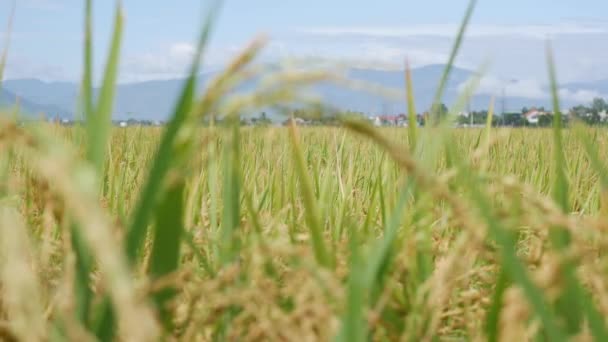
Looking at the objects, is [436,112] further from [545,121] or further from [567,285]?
[545,121]

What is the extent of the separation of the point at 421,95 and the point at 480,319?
17867 centimetres

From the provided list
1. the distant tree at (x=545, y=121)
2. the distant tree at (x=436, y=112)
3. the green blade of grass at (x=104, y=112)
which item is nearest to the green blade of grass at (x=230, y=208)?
the green blade of grass at (x=104, y=112)

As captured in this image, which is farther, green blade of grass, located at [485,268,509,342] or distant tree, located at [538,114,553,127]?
distant tree, located at [538,114,553,127]

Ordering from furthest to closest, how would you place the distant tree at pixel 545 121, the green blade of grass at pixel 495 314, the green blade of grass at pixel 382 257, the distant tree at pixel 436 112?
the distant tree at pixel 545 121, the distant tree at pixel 436 112, the green blade of grass at pixel 495 314, the green blade of grass at pixel 382 257

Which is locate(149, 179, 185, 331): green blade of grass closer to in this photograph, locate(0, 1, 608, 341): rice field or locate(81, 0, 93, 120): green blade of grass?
locate(0, 1, 608, 341): rice field

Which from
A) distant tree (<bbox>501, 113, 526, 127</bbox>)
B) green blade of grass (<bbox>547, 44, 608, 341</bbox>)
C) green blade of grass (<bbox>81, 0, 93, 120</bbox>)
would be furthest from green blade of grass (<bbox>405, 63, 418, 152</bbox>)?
distant tree (<bbox>501, 113, 526, 127</bbox>)

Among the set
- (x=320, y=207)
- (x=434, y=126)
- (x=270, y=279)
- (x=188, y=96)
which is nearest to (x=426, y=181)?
(x=188, y=96)

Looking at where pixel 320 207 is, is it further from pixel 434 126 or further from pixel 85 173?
pixel 85 173

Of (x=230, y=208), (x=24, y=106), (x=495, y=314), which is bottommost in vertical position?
(x=495, y=314)

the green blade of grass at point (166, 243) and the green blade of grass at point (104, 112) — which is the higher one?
the green blade of grass at point (104, 112)

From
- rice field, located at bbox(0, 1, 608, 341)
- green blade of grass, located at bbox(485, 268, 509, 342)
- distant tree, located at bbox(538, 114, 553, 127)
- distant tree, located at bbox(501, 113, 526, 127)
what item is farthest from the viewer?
distant tree, located at bbox(501, 113, 526, 127)

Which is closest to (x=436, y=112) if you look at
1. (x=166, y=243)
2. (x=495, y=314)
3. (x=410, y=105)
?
(x=410, y=105)

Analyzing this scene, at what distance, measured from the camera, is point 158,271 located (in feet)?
1.97

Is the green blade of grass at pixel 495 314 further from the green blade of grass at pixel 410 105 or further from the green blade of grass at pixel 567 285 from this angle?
the green blade of grass at pixel 410 105
